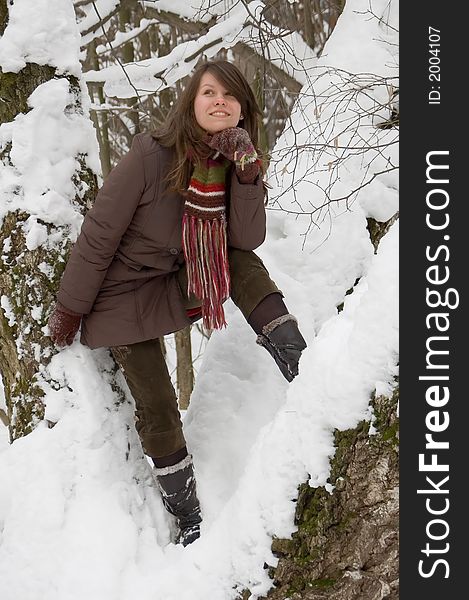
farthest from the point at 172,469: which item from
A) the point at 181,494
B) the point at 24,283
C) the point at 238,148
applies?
the point at 238,148

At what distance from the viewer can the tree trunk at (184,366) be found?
521cm

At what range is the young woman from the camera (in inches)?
74.8

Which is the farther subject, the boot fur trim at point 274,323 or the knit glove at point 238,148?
the boot fur trim at point 274,323

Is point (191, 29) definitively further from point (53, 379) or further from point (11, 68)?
point (53, 379)

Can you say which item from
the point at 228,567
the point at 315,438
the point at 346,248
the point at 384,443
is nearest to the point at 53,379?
the point at 228,567

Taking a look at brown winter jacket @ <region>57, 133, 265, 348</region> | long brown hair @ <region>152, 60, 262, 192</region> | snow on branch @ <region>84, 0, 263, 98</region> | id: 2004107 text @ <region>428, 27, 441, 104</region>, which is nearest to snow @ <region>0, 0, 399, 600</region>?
brown winter jacket @ <region>57, 133, 265, 348</region>

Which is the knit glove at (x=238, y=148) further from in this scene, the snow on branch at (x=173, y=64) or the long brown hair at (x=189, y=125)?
the snow on branch at (x=173, y=64)

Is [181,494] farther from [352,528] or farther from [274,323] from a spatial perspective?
[352,528]

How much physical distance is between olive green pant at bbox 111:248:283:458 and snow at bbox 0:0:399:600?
105mm

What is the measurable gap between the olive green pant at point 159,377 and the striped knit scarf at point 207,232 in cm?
9

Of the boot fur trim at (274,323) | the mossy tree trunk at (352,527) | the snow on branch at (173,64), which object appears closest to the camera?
the mossy tree trunk at (352,527)

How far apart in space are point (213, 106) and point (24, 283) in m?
0.87

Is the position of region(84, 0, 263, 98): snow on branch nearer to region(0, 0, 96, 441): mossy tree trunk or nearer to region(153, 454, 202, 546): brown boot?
region(0, 0, 96, 441): mossy tree trunk

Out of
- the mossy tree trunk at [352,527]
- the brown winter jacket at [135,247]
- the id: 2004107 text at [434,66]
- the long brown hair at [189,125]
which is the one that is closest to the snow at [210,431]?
the mossy tree trunk at [352,527]
